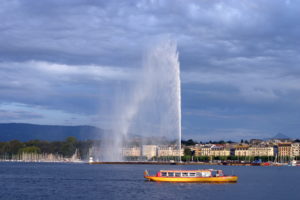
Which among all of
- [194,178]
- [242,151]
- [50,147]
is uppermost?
[50,147]

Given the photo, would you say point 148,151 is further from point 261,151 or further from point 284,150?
point 284,150

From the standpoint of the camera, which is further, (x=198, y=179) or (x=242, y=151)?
(x=242, y=151)

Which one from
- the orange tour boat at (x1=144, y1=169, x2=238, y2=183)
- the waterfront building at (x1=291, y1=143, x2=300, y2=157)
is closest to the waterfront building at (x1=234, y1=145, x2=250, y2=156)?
the waterfront building at (x1=291, y1=143, x2=300, y2=157)

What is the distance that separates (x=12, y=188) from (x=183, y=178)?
647 inches

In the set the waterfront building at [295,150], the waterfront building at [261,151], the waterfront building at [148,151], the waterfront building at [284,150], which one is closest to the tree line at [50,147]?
the waterfront building at [148,151]

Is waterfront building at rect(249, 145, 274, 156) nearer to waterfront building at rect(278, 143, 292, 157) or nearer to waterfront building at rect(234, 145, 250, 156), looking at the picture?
waterfront building at rect(234, 145, 250, 156)

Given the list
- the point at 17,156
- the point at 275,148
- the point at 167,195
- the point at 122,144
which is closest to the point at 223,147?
the point at 275,148

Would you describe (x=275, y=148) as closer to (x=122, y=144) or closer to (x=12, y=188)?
(x=122, y=144)

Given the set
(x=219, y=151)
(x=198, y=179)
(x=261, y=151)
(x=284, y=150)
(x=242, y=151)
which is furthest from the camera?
(x=219, y=151)

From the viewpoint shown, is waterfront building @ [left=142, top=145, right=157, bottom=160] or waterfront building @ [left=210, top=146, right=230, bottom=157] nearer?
waterfront building @ [left=142, top=145, right=157, bottom=160]

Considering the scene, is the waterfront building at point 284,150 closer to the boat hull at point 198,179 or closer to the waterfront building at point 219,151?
the waterfront building at point 219,151

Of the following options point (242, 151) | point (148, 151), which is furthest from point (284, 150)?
point (148, 151)

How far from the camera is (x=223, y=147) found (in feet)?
652

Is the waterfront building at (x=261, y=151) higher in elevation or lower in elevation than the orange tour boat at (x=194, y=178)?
higher
